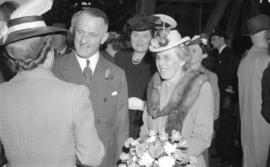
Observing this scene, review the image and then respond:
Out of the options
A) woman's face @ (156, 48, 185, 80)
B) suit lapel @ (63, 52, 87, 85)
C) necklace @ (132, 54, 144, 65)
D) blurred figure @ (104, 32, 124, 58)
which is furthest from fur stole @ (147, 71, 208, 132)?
blurred figure @ (104, 32, 124, 58)

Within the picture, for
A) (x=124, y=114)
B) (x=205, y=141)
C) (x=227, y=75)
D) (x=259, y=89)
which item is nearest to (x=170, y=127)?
(x=205, y=141)

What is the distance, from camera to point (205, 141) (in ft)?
8.74

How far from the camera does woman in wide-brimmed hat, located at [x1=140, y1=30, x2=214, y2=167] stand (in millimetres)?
2674

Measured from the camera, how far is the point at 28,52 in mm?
1950

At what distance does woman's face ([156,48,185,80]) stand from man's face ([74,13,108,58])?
0.48 m

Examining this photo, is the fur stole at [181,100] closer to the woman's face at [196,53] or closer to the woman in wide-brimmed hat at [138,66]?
the woman in wide-brimmed hat at [138,66]

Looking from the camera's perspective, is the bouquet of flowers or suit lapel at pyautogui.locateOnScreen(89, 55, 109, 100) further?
suit lapel at pyautogui.locateOnScreen(89, 55, 109, 100)

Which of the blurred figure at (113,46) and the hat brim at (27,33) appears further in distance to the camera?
the blurred figure at (113,46)

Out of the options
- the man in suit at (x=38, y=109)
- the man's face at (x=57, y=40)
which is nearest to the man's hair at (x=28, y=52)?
the man in suit at (x=38, y=109)

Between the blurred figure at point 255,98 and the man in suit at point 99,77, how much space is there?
1.82 m

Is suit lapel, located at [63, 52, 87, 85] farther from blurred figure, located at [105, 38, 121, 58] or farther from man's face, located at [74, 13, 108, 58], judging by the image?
blurred figure, located at [105, 38, 121, 58]

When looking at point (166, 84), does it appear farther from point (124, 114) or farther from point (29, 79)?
point (29, 79)

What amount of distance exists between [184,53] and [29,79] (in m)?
1.18

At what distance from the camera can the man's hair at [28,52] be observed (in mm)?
1952
